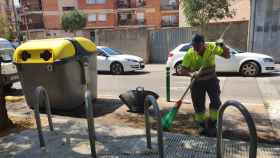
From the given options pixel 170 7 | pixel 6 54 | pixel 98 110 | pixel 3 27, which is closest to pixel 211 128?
pixel 98 110

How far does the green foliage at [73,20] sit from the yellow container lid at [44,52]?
114ft

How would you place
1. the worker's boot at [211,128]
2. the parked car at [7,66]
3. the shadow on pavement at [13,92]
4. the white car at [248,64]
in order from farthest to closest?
the white car at [248,64], the shadow on pavement at [13,92], the parked car at [7,66], the worker's boot at [211,128]

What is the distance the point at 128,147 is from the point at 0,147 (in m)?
2.07

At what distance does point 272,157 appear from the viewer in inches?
146

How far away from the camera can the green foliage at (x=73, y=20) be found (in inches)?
1538

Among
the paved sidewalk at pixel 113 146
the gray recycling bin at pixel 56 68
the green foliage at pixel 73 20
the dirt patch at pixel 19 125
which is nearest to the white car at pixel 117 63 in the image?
the gray recycling bin at pixel 56 68

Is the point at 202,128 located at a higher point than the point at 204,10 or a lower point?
lower

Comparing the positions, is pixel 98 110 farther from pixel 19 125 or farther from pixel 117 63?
pixel 117 63

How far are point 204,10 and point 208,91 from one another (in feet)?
38.3

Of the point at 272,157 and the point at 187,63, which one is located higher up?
the point at 187,63

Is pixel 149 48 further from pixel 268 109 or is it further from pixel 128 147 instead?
pixel 128 147

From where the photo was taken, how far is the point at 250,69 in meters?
10.6

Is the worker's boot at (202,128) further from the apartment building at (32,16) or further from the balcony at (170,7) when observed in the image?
the apartment building at (32,16)

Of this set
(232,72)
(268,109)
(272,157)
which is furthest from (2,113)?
(232,72)
